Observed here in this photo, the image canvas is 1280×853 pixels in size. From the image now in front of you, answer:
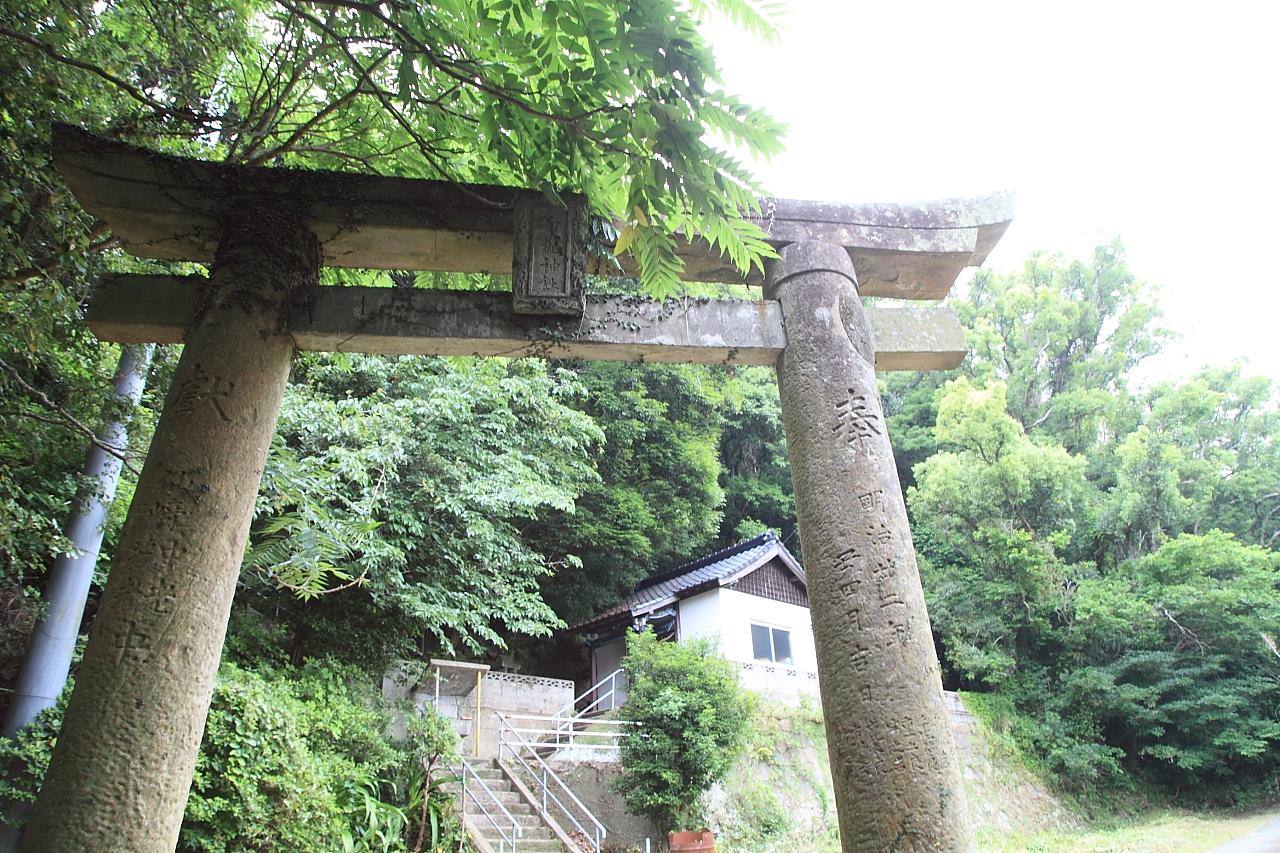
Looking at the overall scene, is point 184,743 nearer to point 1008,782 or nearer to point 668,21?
point 668,21

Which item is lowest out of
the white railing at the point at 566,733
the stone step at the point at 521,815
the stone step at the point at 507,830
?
the stone step at the point at 507,830

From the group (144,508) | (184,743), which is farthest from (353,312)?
(184,743)

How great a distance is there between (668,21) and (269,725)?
5.81 m

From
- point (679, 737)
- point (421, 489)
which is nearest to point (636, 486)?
point (679, 737)

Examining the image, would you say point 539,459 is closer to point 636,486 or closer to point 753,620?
point 636,486

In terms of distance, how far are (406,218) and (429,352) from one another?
49cm

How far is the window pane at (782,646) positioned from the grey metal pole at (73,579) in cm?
1379

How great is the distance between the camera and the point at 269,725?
558cm

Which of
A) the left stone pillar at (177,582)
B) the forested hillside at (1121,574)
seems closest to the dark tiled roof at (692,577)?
the forested hillside at (1121,574)

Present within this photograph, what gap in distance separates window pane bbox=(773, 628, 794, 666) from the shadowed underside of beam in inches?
590

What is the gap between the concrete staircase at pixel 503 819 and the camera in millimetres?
8414

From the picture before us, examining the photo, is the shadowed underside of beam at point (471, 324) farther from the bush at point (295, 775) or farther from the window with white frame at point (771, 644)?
the window with white frame at point (771, 644)

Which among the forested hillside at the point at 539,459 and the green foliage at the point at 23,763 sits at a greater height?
the forested hillside at the point at 539,459

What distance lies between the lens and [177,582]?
1.94 metres
